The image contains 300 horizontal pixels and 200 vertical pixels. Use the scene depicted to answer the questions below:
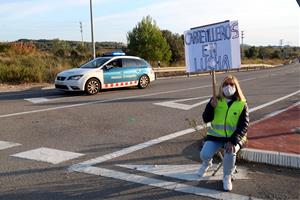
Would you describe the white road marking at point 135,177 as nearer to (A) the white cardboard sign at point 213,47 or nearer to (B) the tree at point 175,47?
(A) the white cardboard sign at point 213,47

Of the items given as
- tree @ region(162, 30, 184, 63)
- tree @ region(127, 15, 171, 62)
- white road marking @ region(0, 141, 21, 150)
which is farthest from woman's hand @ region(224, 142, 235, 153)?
tree @ region(162, 30, 184, 63)

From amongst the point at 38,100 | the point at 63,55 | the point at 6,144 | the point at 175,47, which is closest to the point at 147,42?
the point at 63,55

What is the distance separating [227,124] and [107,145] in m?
2.80

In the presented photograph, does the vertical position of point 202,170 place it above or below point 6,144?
below

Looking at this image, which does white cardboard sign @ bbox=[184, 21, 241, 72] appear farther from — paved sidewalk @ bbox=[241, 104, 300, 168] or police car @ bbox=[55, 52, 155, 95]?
police car @ bbox=[55, 52, 155, 95]

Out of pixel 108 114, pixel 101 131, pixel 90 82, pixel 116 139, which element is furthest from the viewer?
pixel 90 82

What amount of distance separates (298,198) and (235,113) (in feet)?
4.16

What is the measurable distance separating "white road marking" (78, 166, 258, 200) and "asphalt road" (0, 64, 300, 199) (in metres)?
0.05

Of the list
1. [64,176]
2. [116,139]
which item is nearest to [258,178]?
[64,176]

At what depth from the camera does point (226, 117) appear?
573 cm

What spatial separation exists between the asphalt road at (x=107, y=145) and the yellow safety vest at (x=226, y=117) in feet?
2.15

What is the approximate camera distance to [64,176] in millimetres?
6004

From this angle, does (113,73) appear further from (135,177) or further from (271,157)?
(135,177)

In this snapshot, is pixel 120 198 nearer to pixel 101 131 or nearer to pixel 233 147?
pixel 233 147
